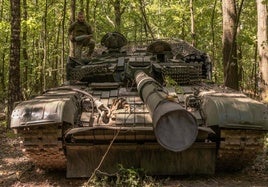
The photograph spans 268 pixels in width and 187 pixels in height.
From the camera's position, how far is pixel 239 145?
6.03 m

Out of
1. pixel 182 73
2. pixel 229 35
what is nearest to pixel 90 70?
pixel 182 73

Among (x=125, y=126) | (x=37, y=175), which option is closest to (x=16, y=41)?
(x=37, y=175)

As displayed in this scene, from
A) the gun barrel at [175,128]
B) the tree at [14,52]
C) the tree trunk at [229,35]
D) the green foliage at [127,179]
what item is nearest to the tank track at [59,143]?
the green foliage at [127,179]

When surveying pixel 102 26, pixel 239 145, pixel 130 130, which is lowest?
pixel 239 145

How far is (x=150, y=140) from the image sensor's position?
6.23 meters

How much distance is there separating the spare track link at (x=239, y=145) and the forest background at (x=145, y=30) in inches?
238

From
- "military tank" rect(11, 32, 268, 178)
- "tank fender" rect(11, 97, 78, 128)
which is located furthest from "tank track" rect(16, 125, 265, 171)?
"tank fender" rect(11, 97, 78, 128)

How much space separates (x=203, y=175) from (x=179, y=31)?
2052 centimetres

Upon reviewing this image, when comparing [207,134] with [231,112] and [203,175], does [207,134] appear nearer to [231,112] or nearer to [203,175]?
[231,112]

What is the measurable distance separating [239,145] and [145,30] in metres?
18.5

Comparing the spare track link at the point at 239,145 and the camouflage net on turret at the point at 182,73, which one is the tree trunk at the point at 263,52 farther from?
the spare track link at the point at 239,145

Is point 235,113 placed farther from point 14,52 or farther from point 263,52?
point 263,52

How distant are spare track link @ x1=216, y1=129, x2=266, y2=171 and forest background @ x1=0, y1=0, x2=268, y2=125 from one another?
6.05m

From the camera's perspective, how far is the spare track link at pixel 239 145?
19.6 ft
